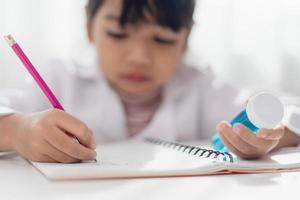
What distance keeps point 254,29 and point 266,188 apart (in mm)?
676

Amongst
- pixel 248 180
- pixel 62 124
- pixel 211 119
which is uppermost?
pixel 62 124

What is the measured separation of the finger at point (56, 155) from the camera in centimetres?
45

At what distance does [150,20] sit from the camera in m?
0.78

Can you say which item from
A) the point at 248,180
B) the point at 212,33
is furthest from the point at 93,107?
the point at 248,180

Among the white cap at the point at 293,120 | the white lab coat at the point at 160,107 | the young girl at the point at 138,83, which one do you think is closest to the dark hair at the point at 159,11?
the young girl at the point at 138,83

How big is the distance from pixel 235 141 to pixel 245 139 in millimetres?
10

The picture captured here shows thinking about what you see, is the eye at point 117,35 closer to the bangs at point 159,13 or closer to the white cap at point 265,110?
the bangs at point 159,13

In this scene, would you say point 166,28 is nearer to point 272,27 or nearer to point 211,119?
point 211,119

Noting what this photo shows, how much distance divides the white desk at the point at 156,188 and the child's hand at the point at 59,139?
3 cm

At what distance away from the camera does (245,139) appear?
0.49 metres

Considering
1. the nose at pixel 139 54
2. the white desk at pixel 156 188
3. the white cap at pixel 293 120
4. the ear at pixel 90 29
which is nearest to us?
the white desk at pixel 156 188

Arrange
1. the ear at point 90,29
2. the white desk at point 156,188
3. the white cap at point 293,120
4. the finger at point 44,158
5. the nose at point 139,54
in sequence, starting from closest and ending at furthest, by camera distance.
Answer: the white desk at point 156,188 < the finger at point 44,158 < the white cap at point 293,120 < the nose at point 139,54 < the ear at point 90,29

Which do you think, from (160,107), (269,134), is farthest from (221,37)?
(269,134)

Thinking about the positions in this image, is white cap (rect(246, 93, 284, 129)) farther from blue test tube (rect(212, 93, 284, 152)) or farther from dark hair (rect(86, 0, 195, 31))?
dark hair (rect(86, 0, 195, 31))
